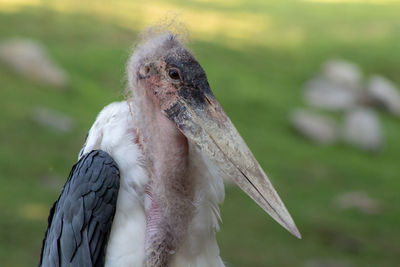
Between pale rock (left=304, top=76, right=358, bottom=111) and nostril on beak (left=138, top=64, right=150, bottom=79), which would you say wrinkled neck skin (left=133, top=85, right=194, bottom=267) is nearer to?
nostril on beak (left=138, top=64, right=150, bottom=79)

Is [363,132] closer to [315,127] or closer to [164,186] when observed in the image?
[315,127]

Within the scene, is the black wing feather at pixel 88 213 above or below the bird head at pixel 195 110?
below

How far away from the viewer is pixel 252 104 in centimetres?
945

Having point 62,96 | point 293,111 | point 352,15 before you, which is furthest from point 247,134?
point 352,15

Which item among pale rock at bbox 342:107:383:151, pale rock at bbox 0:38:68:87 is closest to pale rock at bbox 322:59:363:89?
pale rock at bbox 342:107:383:151

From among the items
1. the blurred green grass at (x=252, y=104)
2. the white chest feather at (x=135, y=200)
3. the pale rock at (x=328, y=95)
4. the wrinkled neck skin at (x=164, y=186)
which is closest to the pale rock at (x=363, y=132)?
the blurred green grass at (x=252, y=104)

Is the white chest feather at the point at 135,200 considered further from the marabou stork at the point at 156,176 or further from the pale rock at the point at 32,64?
the pale rock at the point at 32,64

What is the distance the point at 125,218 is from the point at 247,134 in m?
5.85

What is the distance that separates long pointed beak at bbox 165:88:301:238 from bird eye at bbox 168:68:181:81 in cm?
8

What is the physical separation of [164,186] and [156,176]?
0.17ft

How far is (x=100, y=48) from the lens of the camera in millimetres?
10102

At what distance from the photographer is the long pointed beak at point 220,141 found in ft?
9.12

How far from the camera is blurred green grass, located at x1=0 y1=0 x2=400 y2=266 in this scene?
6.47 metres

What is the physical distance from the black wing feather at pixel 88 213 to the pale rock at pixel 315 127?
254 inches
